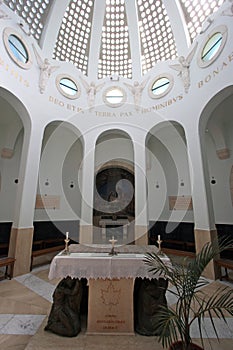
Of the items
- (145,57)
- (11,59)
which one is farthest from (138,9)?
(11,59)

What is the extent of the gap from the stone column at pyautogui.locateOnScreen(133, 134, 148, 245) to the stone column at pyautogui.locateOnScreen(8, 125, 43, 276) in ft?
13.2

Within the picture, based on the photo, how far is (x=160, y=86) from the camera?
8273 millimetres

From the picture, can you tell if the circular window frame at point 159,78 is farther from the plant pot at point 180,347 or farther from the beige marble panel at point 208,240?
the plant pot at point 180,347

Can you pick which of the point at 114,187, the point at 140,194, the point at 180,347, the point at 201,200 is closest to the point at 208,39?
the point at 201,200

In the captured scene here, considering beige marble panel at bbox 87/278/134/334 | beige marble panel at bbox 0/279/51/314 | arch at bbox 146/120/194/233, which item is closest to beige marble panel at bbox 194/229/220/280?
arch at bbox 146/120/194/233

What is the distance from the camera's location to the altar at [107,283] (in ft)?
9.39

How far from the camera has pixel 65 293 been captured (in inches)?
116

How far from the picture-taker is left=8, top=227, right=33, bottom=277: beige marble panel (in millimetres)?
5633

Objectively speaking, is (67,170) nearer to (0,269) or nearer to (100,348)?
(0,269)

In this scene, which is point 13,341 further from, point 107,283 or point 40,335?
point 107,283

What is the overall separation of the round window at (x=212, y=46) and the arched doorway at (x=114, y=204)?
217 inches

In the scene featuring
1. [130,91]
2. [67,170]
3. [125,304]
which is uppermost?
[130,91]

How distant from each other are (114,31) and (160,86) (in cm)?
455

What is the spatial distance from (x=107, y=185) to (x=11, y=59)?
6320 millimetres
